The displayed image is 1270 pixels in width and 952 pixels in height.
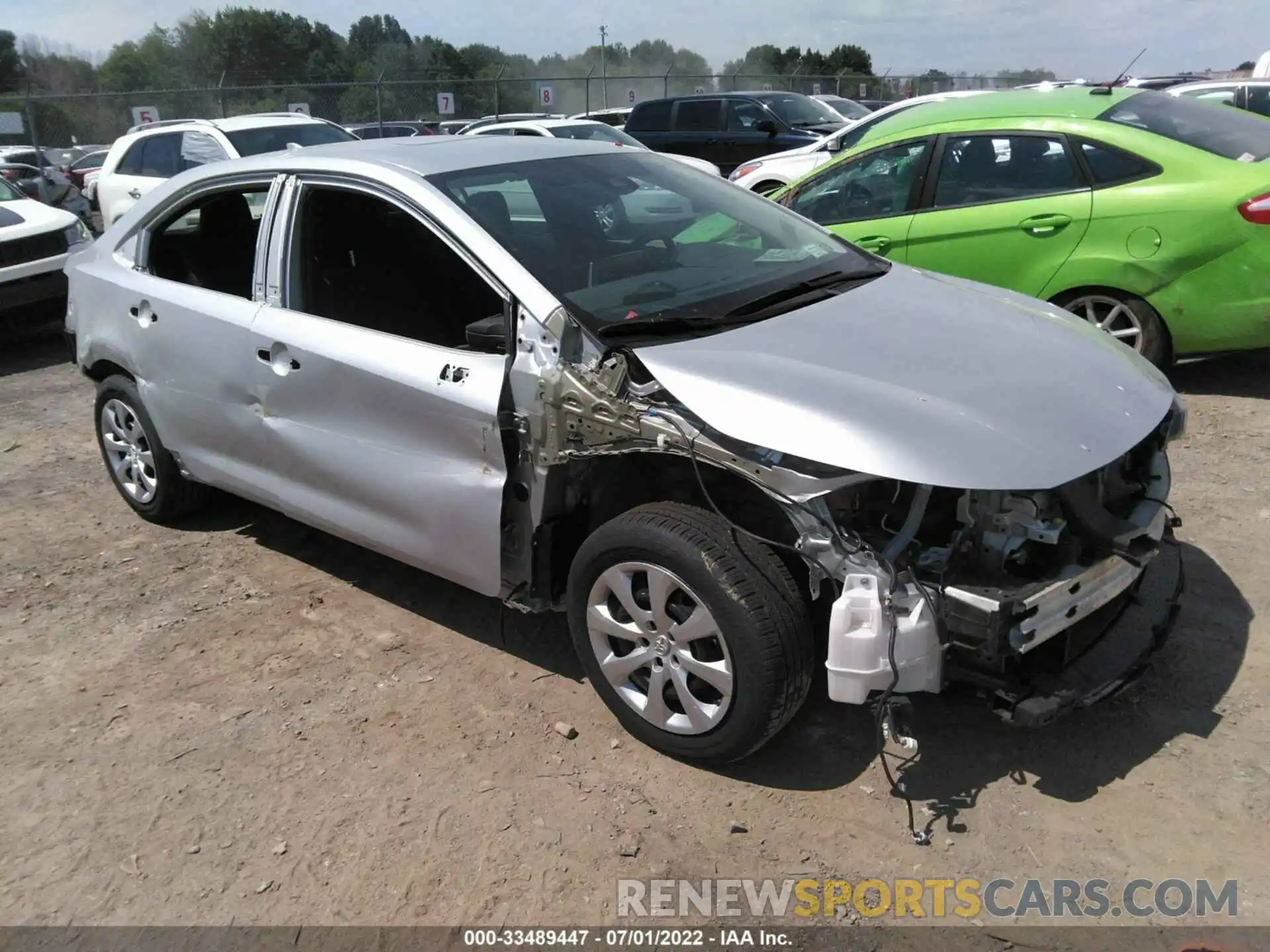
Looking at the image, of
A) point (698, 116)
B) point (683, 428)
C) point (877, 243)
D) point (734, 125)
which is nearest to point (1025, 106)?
point (877, 243)

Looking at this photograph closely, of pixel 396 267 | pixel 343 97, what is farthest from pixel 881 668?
pixel 343 97

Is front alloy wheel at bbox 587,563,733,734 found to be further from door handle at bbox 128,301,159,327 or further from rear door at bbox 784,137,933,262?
rear door at bbox 784,137,933,262

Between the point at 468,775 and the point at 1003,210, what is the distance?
461 cm

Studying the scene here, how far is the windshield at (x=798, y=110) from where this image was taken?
591 inches

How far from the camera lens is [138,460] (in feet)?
16.8

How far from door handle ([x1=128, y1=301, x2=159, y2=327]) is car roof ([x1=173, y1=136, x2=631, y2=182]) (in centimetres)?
61

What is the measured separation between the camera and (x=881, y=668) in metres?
2.74

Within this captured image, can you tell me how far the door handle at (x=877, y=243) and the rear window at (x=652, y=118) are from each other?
32.7 feet

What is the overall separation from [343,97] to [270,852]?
24533mm

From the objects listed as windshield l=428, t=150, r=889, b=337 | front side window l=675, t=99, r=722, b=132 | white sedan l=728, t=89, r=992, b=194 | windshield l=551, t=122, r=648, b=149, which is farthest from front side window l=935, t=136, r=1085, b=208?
front side window l=675, t=99, r=722, b=132

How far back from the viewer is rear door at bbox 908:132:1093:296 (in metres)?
5.95

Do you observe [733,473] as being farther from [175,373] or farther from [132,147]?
[132,147]

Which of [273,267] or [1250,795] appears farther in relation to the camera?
[273,267]

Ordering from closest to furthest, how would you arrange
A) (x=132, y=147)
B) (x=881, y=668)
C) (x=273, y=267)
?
(x=881, y=668) → (x=273, y=267) → (x=132, y=147)
